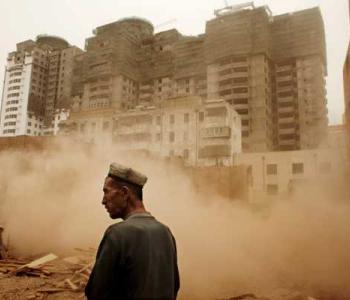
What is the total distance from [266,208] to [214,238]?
24.8ft

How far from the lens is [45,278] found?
9242mm

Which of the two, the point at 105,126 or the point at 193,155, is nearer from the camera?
the point at 193,155

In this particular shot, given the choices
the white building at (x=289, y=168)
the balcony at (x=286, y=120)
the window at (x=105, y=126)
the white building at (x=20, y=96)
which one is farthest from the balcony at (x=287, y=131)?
the white building at (x=20, y=96)

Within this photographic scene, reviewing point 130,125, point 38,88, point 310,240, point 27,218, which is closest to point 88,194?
point 27,218

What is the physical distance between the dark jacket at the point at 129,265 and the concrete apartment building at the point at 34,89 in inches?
3543

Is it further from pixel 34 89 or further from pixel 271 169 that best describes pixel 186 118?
pixel 34 89

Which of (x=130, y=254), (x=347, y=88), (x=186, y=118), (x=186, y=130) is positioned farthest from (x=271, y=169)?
(x=130, y=254)

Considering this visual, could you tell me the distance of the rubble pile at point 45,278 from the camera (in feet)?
26.3

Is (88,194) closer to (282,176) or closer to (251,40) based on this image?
(282,176)

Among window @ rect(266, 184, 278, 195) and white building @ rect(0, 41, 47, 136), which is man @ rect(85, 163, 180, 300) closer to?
window @ rect(266, 184, 278, 195)

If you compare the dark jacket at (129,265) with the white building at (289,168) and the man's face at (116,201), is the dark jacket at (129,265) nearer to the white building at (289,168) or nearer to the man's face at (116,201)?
the man's face at (116,201)

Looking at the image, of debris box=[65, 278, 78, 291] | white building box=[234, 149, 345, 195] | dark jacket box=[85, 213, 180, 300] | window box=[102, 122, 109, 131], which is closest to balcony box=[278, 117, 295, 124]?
white building box=[234, 149, 345, 195]

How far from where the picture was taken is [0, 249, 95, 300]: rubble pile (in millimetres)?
8016

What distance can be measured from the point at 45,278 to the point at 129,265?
7889 mm
